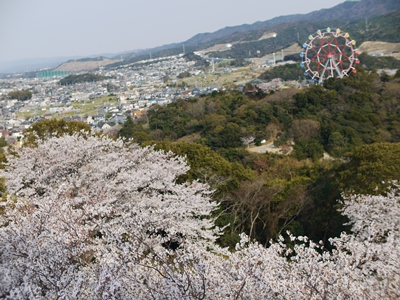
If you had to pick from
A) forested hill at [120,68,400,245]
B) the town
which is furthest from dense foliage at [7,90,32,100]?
forested hill at [120,68,400,245]

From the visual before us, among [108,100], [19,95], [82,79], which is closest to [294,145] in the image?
[108,100]

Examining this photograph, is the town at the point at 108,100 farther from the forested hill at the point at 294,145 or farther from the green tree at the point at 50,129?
the green tree at the point at 50,129

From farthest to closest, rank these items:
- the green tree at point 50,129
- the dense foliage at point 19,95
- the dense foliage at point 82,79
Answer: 1. the dense foliage at point 82,79
2. the dense foliage at point 19,95
3. the green tree at point 50,129

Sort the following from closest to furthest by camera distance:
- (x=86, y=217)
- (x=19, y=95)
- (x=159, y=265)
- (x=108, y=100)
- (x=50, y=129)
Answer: (x=159, y=265)
(x=86, y=217)
(x=50, y=129)
(x=108, y=100)
(x=19, y=95)

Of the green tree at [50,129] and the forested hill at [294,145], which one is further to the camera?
the green tree at [50,129]

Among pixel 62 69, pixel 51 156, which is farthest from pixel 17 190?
pixel 62 69

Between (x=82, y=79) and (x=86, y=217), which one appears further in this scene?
(x=82, y=79)

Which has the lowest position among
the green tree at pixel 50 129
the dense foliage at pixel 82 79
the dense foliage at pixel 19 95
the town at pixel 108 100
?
the town at pixel 108 100

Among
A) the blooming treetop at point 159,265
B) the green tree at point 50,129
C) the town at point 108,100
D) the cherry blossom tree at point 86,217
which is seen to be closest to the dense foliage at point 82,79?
the town at point 108,100

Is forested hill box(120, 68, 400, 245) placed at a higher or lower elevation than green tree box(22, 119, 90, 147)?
lower

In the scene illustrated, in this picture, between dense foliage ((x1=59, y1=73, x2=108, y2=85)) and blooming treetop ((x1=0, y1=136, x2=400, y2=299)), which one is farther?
dense foliage ((x1=59, y1=73, x2=108, y2=85))

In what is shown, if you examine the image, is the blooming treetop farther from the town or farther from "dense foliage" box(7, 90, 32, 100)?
"dense foliage" box(7, 90, 32, 100)

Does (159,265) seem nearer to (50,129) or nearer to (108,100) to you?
(50,129)
